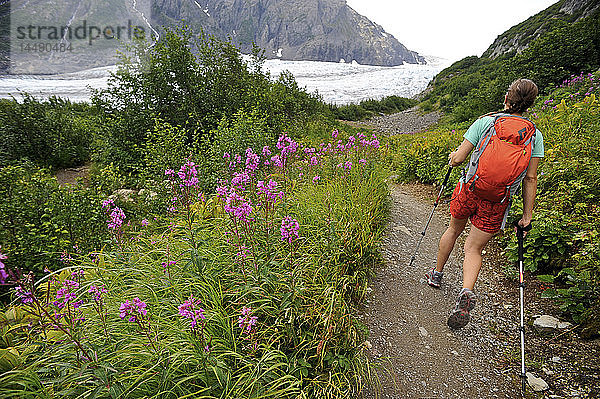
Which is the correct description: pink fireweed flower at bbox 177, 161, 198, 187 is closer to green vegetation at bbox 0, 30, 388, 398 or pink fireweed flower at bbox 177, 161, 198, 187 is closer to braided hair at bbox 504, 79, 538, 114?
green vegetation at bbox 0, 30, 388, 398

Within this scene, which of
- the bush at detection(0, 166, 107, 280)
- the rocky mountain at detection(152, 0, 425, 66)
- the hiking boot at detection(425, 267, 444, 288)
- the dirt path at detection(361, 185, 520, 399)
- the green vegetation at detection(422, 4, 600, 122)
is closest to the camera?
the dirt path at detection(361, 185, 520, 399)

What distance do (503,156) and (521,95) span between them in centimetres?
62

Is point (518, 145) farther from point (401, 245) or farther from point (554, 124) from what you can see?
point (554, 124)

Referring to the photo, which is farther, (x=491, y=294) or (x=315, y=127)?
(x=315, y=127)

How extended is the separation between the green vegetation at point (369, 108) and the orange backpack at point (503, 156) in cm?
3000

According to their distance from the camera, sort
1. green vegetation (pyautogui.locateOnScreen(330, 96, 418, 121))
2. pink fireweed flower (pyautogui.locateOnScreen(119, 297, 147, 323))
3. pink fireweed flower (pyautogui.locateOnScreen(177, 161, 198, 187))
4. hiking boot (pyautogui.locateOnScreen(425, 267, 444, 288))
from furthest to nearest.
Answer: green vegetation (pyautogui.locateOnScreen(330, 96, 418, 121)), hiking boot (pyautogui.locateOnScreen(425, 267, 444, 288)), pink fireweed flower (pyautogui.locateOnScreen(177, 161, 198, 187)), pink fireweed flower (pyautogui.locateOnScreen(119, 297, 147, 323))

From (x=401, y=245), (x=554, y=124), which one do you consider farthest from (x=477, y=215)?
(x=554, y=124)

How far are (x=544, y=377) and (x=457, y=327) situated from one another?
701 millimetres

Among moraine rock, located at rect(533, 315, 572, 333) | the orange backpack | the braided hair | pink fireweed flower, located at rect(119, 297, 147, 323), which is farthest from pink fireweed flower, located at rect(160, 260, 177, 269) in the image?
moraine rock, located at rect(533, 315, 572, 333)

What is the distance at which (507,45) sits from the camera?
113 ft

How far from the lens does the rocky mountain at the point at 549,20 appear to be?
24.8m

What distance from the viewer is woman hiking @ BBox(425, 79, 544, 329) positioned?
2439 mm

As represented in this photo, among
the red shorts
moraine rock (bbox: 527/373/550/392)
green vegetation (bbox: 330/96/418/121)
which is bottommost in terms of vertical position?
moraine rock (bbox: 527/373/550/392)

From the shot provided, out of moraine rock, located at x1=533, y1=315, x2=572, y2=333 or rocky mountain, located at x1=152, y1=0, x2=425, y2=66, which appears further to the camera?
rocky mountain, located at x1=152, y1=0, x2=425, y2=66
